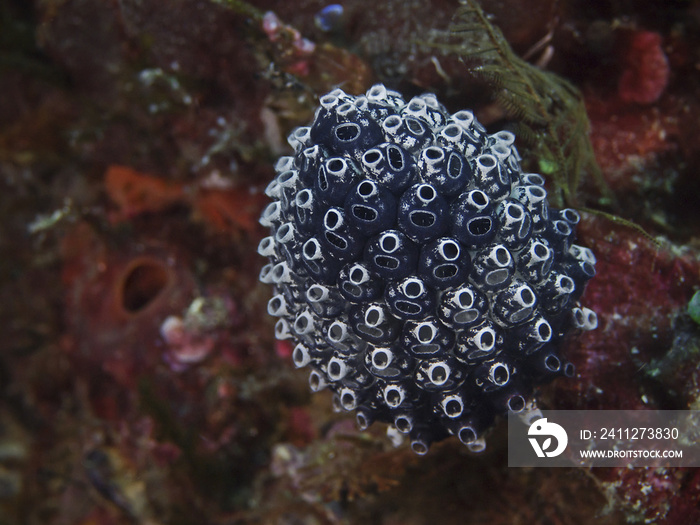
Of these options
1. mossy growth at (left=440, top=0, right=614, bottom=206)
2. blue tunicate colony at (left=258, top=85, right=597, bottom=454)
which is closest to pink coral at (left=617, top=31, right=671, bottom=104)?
mossy growth at (left=440, top=0, right=614, bottom=206)

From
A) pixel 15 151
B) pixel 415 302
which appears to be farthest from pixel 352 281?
pixel 15 151

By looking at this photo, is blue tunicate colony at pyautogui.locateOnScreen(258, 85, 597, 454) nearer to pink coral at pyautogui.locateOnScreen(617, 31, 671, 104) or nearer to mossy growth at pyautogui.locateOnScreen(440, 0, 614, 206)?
mossy growth at pyautogui.locateOnScreen(440, 0, 614, 206)

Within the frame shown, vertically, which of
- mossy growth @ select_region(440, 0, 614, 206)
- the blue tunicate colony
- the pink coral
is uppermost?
the pink coral

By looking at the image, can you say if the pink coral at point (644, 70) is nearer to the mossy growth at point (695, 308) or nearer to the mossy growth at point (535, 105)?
the mossy growth at point (535, 105)

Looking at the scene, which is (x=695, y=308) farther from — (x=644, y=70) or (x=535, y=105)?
(x=644, y=70)

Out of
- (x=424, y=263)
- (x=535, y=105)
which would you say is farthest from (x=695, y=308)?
(x=424, y=263)

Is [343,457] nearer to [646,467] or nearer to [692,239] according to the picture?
[646,467]

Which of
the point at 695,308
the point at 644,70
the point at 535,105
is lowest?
→ the point at 695,308

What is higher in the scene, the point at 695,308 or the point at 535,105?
the point at 535,105

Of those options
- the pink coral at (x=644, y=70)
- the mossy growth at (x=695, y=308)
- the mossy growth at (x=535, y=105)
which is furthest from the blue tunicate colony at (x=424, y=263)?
the pink coral at (x=644, y=70)
